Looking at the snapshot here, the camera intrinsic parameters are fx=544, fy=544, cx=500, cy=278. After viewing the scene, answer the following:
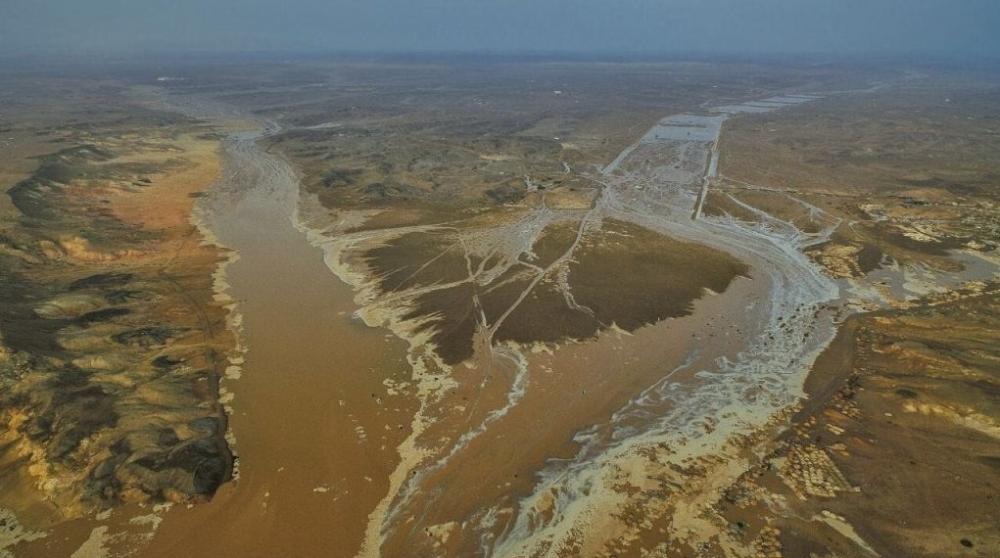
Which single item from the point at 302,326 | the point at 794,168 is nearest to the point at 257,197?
the point at 302,326

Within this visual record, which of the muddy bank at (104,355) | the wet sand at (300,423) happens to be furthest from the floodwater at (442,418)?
the muddy bank at (104,355)

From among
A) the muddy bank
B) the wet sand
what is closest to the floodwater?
the wet sand

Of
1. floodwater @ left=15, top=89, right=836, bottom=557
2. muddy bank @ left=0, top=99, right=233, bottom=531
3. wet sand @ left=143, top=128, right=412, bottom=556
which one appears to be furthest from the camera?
muddy bank @ left=0, top=99, right=233, bottom=531

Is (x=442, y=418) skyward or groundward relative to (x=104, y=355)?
groundward

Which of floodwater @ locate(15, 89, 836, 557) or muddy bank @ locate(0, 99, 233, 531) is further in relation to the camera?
muddy bank @ locate(0, 99, 233, 531)

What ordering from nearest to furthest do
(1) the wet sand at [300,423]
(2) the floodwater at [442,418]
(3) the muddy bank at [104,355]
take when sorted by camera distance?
(1) the wet sand at [300,423], (2) the floodwater at [442,418], (3) the muddy bank at [104,355]

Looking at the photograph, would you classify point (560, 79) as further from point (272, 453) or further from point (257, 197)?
point (272, 453)

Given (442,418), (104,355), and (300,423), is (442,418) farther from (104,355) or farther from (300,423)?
(104,355)

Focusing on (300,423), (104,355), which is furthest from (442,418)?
(104,355)

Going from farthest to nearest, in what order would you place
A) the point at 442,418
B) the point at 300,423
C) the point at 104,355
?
the point at 104,355
the point at 442,418
the point at 300,423

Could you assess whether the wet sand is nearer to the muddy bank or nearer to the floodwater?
the floodwater

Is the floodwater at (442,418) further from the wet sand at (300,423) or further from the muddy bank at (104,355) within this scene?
the muddy bank at (104,355)
